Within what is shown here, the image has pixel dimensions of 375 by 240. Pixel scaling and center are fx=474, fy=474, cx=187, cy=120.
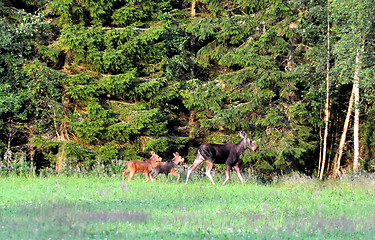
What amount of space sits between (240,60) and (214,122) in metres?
2.85

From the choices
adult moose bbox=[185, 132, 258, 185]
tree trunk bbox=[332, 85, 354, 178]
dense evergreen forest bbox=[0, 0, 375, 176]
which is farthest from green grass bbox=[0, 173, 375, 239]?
tree trunk bbox=[332, 85, 354, 178]

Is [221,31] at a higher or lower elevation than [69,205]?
higher

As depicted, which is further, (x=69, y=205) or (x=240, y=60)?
(x=240, y=60)

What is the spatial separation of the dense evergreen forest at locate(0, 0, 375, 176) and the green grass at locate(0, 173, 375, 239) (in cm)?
Result: 585

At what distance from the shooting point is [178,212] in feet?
29.0

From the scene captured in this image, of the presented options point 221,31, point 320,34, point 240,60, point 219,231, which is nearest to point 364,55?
point 320,34

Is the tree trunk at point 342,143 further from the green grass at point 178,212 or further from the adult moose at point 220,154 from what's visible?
the green grass at point 178,212

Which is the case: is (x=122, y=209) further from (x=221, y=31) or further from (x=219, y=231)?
(x=221, y=31)

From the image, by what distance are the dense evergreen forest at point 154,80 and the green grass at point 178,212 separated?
5.85m

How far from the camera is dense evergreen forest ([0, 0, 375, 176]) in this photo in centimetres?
A: 1886

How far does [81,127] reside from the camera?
733 inches

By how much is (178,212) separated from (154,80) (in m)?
12.1

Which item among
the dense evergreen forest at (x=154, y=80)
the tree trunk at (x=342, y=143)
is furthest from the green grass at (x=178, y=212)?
the tree trunk at (x=342, y=143)

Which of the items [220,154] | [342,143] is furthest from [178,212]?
[342,143]
